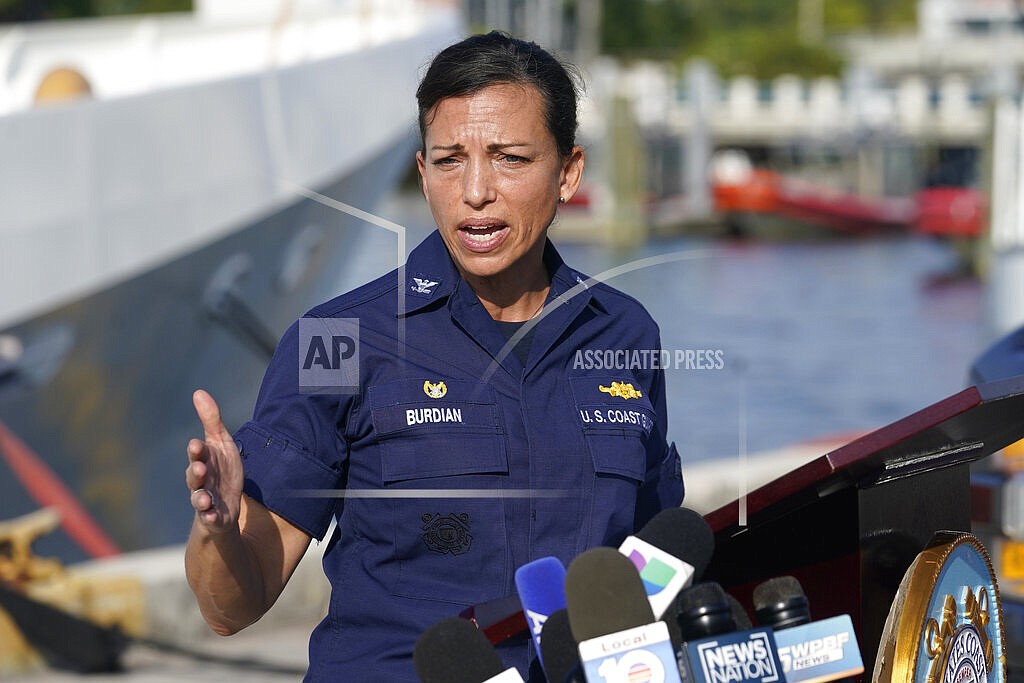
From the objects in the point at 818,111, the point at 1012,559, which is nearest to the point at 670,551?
the point at 1012,559

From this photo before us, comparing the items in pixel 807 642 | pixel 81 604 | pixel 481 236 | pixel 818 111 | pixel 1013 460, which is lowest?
pixel 81 604

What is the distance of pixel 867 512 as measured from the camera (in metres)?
1.97

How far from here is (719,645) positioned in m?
1.43

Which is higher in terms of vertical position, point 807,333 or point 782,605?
point 782,605

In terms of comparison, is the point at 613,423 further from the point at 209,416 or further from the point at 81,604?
the point at 81,604

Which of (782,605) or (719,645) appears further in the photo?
(782,605)

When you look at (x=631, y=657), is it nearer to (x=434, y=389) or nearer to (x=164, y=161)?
(x=434, y=389)

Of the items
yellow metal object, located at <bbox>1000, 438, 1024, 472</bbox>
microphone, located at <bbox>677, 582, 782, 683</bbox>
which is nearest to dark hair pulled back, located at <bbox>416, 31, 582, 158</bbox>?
microphone, located at <bbox>677, 582, 782, 683</bbox>

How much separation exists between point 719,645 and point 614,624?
11cm

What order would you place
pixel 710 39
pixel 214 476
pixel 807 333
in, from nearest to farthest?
pixel 214 476 < pixel 807 333 < pixel 710 39

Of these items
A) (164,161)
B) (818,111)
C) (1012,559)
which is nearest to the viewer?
(1012,559)

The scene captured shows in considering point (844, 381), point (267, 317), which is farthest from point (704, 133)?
point (267, 317)

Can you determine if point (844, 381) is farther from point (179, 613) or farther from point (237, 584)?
point (237, 584)

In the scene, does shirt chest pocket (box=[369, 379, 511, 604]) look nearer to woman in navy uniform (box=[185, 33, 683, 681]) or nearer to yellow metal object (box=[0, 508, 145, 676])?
woman in navy uniform (box=[185, 33, 683, 681])
